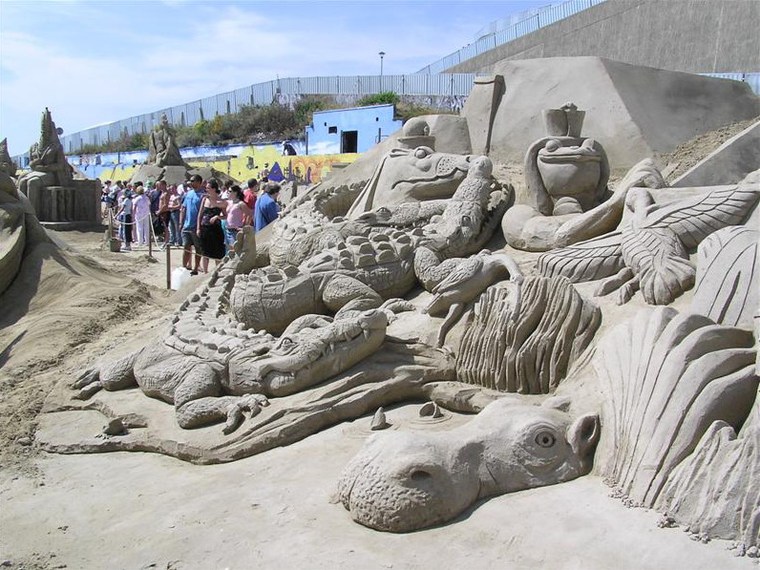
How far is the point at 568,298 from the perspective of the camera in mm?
4129

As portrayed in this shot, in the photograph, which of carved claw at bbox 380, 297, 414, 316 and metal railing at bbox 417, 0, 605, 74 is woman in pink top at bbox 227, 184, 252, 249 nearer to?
carved claw at bbox 380, 297, 414, 316

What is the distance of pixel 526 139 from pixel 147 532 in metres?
5.23

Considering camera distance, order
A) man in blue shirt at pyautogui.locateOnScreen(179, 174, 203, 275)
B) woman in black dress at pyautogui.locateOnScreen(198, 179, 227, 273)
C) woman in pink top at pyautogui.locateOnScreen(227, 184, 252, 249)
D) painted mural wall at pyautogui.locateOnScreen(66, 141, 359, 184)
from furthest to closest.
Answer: painted mural wall at pyautogui.locateOnScreen(66, 141, 359, 184) < man in blue shirt at pyautogui.locateOnScreen(179, 174, 203, 275) < woman in black dress at pyautogui.locateOnScreen(198, 179, 227, 273) < woman in pink top at pyautogui.locateOnScreen(227, 184, 252, 249)

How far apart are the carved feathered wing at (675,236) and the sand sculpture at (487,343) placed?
1 cm

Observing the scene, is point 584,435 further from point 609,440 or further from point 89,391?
point 89,391

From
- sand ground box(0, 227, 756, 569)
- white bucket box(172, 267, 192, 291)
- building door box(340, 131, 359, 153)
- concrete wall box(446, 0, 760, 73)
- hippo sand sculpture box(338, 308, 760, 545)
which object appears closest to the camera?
sand ground box(0, 227, 756, 569)

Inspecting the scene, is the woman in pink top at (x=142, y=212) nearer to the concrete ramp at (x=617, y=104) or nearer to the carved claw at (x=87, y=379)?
the concrete ramp at (x=617, y=104)

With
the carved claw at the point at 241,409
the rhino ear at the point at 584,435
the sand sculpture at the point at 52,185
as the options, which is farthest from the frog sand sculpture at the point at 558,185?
the sand sculpture at the point at 52,185

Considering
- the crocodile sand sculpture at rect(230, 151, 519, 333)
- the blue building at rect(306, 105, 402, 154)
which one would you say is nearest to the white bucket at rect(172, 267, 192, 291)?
the crocodile sand sculpture at rect(230, 151, 519, 333)

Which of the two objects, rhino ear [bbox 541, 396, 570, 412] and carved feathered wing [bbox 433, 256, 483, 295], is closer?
rhino ear [bbox 541, 396, 570, 412]

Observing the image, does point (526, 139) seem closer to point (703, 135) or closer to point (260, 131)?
point (703, 135)

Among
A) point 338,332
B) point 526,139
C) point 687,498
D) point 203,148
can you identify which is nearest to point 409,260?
point 338,332

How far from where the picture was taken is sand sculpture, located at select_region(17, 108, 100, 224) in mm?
16078

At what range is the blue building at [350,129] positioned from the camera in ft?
75.7
